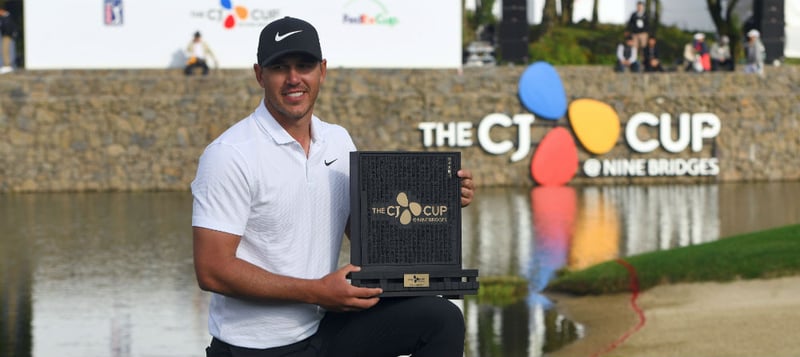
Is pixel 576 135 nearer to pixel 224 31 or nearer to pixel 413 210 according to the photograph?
pixel 224 31

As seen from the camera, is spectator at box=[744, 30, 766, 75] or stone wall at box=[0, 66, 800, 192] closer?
stone wall at box=[0, 66, 800, 192]

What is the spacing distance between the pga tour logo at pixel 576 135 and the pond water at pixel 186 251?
0.84 meters

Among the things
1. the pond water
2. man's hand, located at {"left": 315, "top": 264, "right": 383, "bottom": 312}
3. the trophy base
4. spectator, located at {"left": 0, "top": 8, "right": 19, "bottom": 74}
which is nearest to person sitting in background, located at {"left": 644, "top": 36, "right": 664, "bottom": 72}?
the pond water

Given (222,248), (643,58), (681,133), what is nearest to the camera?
(222,248)

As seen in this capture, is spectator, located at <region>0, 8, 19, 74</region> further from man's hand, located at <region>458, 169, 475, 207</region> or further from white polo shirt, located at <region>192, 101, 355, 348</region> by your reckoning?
man's hand, located at <region>458, 169, 475, 207</region>

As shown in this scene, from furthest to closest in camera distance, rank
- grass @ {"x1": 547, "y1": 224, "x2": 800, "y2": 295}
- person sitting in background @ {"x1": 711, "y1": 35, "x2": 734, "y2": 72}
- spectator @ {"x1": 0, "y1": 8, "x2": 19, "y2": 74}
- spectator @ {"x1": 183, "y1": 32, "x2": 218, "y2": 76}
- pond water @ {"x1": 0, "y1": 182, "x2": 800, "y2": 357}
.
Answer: person sitting in background @ {"x1": 711, "y1": 35, "x2": 734, "y2": 72}, spectator @ {"x1": 0, "y1": 8, "x2": 19, "y2": 74}, spectator @ {"x1": 183, "y1": 32, "x2": 218, "y2": 76}, grass @ {"x1": 547, "y1": 224, "x2": 800, "y2": 295}, pond water @ {"x1": 0, "y1": 182, "x2": 800, "y2": 357}

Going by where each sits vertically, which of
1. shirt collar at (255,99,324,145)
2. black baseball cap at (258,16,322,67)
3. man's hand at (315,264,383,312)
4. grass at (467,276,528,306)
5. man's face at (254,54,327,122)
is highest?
black baseball cap at (258,16,322,67)

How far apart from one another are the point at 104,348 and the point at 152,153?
56.8 feet

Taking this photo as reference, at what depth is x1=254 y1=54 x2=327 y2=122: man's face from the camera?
4.37 meters

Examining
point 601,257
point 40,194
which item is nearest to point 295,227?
point 601,257

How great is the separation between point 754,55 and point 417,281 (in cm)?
2645

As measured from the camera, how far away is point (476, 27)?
128 feet

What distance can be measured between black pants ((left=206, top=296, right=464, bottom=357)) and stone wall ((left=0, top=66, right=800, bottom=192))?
22.6 metres

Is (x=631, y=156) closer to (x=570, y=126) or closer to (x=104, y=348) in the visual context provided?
(x=570, y=126)
